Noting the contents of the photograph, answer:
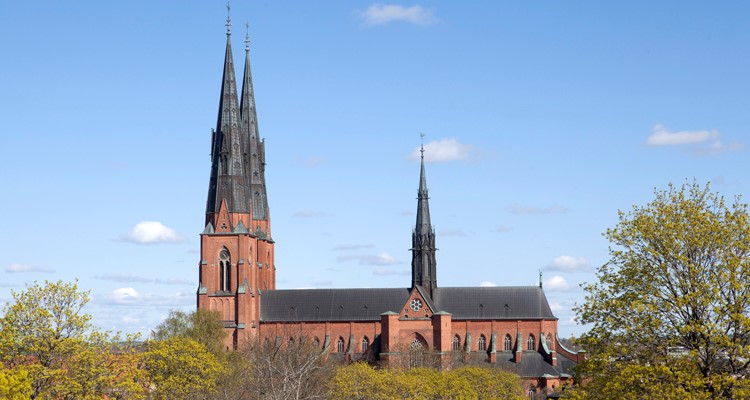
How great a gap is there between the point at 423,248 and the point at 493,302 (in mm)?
11333

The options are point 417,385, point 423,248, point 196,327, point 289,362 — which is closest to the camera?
point 289,362

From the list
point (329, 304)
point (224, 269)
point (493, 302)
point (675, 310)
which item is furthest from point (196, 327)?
point (675, 310)

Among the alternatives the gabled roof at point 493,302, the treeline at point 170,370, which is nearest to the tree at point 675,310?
the treeline at point 170,370

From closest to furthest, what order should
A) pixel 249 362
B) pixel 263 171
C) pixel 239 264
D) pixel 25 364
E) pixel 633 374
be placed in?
pixel 633 374
pixel 25 364
pixel 249 362
pixel 239 264
pixel 263 171

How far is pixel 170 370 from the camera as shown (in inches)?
2835

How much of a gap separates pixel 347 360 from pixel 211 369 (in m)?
48.6

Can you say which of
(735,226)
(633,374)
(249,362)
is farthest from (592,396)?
(249,362)

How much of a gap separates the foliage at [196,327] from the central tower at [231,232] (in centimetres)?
247

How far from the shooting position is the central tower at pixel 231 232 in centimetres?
12069

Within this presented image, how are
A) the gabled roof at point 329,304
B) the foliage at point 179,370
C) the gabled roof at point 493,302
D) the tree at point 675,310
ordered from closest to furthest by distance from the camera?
the tree at point 675,310 → the foliage at point 179,370 → the gabled roof at point 493,302 → the gabled roof at point 329,304

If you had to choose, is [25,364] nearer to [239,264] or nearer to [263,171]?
[239,264]

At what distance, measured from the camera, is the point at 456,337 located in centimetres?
12356

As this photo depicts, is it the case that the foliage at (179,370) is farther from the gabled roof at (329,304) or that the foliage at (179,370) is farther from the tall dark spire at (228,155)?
the gabled roof at (329,304)

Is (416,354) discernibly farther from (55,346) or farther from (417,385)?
(55,346)
